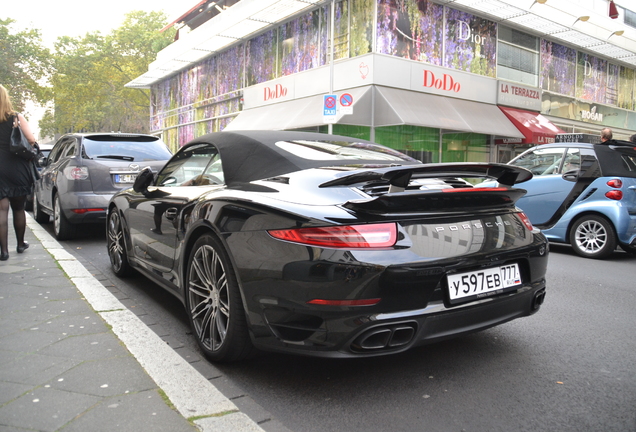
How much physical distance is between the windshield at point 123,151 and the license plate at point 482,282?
6.14m

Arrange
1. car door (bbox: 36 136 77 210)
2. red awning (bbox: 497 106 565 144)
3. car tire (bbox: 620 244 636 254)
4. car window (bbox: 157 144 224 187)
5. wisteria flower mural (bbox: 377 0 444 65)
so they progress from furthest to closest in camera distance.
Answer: red awning (bbox: 497 106 565 144) → wisteria flower mural (bbox: 377 0 444 65) → car door (bbox: 36 136 77 210) → car tire (bbox: 620 244 636 254) → car window (bbox: 157 144 224 187)

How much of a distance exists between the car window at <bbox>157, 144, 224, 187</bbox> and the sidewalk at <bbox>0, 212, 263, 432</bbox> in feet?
3.49

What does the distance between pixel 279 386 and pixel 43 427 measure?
3.63ft

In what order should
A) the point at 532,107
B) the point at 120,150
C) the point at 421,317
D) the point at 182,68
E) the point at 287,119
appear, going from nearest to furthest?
1. the point at 421,317
2. the point at 120,150
3. the point at 287,119
4. the point at 532,107
5. the point at 182,68

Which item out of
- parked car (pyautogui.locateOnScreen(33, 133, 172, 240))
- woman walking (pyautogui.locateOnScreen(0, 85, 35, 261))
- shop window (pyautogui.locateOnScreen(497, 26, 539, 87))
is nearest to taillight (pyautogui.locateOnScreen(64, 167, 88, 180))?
parked car (pyautogui.locateOnScreen(33, 133, 172, 240))

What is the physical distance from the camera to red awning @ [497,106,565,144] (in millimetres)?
19909

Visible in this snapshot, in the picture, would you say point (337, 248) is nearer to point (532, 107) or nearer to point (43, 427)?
point (43, 427)

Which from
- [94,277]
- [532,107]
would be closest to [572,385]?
[94,277]

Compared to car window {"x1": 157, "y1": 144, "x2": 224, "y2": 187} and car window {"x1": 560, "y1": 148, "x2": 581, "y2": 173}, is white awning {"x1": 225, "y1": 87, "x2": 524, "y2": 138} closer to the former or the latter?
car window {"x1": 560, "y1": 148, "x2": 581, "y2": 173}

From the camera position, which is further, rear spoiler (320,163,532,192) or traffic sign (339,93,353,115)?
traffic sign (339,93,353,115)

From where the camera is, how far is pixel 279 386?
2.73 metres

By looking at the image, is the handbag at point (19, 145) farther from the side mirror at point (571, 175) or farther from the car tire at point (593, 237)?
the car tire at point (593, 237)

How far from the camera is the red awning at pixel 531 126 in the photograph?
19.9 m

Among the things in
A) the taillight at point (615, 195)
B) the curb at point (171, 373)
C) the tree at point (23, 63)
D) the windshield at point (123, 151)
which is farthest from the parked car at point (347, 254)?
the tree at point (23, 63)
